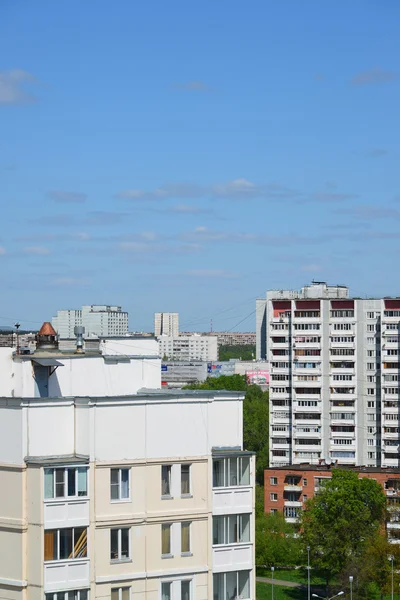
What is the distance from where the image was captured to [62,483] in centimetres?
2091

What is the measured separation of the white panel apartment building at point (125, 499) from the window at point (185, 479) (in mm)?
17

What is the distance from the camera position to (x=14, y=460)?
69.4ft

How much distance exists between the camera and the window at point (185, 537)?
71.6 ft

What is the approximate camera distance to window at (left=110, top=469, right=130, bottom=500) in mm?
21375

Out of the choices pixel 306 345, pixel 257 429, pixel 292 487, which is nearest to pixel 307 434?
pixel 306 345

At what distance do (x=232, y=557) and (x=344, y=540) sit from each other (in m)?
60.3

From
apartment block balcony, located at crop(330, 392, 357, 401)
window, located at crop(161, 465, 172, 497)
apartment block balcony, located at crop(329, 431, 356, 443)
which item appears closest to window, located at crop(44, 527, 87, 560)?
window, located at crop(161, 465, 172, 497)

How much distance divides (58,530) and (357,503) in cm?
6431

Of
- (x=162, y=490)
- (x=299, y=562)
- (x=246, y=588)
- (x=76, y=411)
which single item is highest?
(x=76, y=411)

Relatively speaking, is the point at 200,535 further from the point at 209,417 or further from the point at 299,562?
the point at 299,562

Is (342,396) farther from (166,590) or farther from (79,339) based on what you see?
(166,590)

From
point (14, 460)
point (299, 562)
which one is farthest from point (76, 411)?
point (299, 562)

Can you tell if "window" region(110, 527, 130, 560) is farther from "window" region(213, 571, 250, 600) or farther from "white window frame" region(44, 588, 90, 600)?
"window" region(213, 571, 250, 600)

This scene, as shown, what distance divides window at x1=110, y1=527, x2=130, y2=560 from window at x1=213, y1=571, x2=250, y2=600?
1.77 metres
